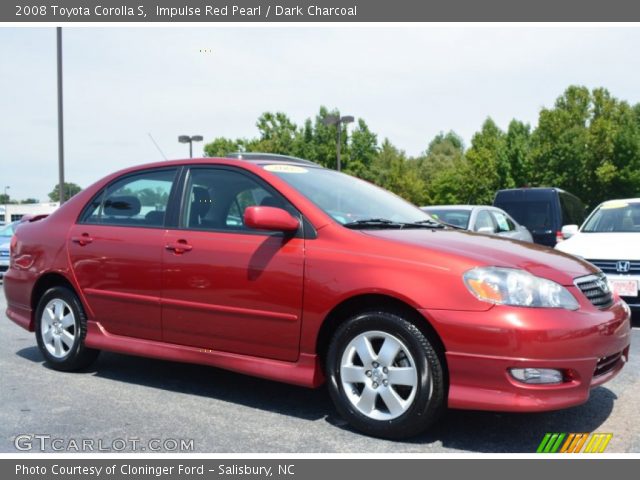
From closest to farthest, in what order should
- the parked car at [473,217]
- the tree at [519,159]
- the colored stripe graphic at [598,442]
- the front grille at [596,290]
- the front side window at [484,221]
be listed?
the colored stripe graphic at [598,442], the front grille at [596,290], the parked car at [473,217], the front side window at [484,221], the tree at [519,159]

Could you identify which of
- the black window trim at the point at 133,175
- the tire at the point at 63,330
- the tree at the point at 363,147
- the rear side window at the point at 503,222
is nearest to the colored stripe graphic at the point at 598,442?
the black window trim at the point at 133,175

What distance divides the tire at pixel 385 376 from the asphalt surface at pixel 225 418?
12cm

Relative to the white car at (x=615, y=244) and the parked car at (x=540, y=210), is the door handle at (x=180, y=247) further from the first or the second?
the parked car at (x=540, y=210)

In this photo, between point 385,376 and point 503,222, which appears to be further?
point 503,222

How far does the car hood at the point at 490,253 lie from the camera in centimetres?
360

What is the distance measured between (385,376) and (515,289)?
2.81ft

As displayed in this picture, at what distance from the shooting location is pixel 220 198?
4.58 metres

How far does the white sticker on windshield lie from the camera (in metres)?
4.50

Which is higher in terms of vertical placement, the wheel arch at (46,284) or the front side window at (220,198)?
the front side window at (220,198)

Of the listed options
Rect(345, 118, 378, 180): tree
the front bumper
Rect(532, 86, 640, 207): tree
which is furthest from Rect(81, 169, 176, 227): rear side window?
Rect(345, 118, 378, 180): tree

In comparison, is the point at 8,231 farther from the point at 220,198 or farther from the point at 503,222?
the point at 220,198

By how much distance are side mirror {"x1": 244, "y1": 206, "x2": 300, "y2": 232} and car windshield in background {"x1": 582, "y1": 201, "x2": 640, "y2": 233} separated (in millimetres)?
5707

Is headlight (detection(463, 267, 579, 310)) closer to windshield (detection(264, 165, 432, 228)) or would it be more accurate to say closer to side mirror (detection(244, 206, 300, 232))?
A: windshield (detection(264, 165, 432, 228))

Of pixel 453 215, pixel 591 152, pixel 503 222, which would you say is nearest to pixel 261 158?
pixel 453 215
